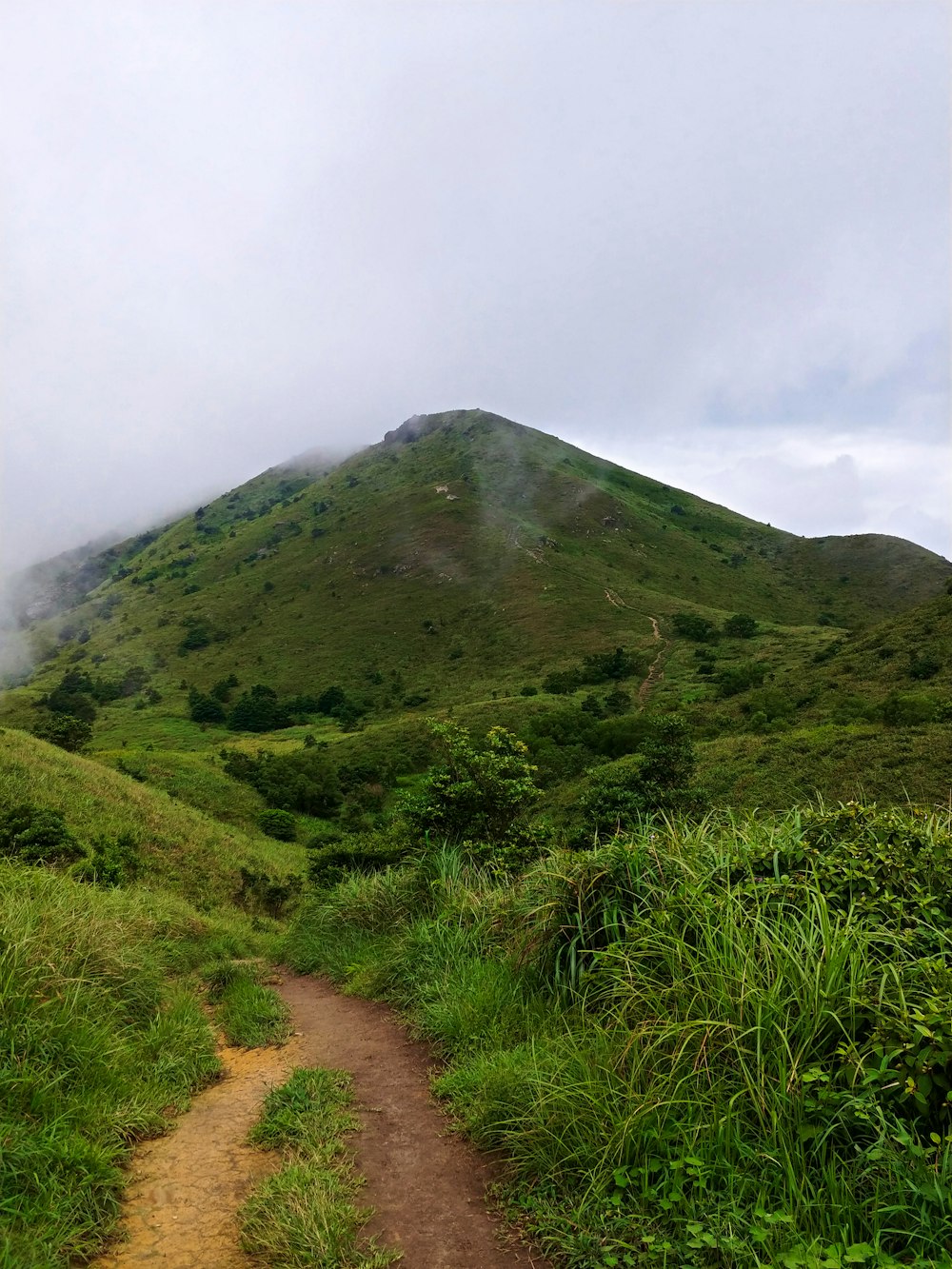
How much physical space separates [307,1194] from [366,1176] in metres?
0.50

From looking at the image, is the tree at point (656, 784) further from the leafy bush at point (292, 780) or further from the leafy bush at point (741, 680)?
the leafy bush at point (741, 680)

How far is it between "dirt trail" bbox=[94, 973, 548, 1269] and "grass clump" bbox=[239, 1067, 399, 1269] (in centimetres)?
10

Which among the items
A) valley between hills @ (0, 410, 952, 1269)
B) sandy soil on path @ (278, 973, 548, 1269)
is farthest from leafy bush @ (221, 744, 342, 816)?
sandy soil on path @ (278, 973, 548, 1269)

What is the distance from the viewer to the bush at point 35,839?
11633 mm

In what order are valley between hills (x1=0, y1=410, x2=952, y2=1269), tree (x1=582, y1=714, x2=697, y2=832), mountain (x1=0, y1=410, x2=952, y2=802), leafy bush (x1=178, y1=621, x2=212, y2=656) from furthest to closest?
1. leafy bush (x1=178, y1=621, x2=212, y2=656)
2. mountain (x1=0, y1=410, x2=952, y2=802)
3. tree (x1=582, y1=714, x2=697, y2=832)
4. valley between hills (x1=0, y1=410, x2=952, y2=1269)

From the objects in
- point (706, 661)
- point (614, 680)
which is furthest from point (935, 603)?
point (614, 680)

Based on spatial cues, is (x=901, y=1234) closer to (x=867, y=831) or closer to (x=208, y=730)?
(x=867, y=831)

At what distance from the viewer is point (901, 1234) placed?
290 cm

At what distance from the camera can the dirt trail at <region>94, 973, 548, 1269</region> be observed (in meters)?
3.41

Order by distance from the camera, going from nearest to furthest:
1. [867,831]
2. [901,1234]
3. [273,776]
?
[901,1234], [867,831], [273,776]

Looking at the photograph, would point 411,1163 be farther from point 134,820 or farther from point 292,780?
point 292,780

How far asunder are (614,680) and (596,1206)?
68.3 metres

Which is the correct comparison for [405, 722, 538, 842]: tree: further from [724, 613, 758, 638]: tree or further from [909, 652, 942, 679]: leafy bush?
[724, 613, 758, 638]: tree

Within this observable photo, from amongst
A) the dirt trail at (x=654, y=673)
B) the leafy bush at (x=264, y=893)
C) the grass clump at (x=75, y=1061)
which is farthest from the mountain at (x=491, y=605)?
the grass clump at (x=75, y=1061)
